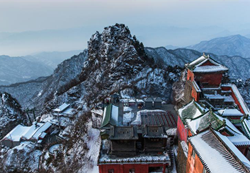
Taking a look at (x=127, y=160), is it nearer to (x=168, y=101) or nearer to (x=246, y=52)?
(x=168, y=101)

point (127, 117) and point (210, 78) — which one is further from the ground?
point (210, 78)

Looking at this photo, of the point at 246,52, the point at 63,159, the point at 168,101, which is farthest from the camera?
the point at 246,52

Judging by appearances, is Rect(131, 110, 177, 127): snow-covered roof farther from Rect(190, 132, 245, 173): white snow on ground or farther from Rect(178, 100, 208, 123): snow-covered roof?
Rect(190, 132, 245, 173): white snow on ground

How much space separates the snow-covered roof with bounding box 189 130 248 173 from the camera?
40.1 ft

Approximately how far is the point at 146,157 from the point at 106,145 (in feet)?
22.4

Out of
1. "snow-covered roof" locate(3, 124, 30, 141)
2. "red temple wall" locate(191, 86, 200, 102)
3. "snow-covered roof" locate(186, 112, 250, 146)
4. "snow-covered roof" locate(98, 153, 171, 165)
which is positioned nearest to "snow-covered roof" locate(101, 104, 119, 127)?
"snow-covered roof" locate(98, 153, 171, 165)

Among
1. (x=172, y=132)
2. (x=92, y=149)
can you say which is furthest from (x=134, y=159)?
(x=92, y=149)

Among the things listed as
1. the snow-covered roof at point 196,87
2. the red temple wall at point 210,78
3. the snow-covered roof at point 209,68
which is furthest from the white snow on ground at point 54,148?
the snow-covered roof at point 209,68

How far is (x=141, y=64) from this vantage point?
64.6m

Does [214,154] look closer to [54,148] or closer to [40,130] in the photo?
[54,148]

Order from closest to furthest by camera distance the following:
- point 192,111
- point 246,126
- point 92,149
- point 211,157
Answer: point 211,157, point 246,126, point 192,111, point 92,149

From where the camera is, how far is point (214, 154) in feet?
45.5

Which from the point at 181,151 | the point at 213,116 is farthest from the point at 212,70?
the point at 181,151

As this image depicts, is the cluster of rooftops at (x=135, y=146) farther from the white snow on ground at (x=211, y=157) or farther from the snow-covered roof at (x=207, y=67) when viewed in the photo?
the snow-covered roof at (x=207, y=67)
